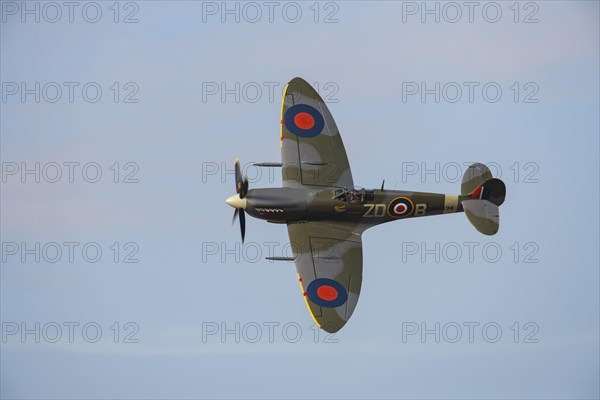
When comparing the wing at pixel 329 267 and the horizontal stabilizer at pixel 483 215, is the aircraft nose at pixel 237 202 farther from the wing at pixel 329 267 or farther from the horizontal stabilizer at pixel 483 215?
the horizontal stabilizer at pixel 483 215

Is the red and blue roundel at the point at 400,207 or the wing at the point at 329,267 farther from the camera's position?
the red and blue roundel at the point at 400,207

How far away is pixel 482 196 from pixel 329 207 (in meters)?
5.77

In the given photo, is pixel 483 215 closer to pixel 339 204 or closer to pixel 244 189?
pixel 339 204

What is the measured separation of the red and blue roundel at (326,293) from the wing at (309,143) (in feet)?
12.9

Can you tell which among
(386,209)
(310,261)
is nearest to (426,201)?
(386,209)

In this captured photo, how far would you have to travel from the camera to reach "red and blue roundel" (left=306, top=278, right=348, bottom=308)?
51.7 metres

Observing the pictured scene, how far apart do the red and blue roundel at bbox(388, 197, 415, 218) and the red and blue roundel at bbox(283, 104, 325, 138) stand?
13.7 ft

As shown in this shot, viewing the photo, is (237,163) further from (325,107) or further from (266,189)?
(325,107)

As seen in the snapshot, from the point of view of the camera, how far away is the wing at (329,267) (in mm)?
51562

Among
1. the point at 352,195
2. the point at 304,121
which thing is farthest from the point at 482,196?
the point at 304,121

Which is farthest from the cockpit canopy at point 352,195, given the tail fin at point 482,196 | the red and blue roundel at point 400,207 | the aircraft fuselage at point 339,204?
the tail fin at point 482,196

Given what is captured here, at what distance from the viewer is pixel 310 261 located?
52438 mm

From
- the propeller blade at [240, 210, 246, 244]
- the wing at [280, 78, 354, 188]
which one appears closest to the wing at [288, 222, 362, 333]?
the propeller blade at [240, 210, 246, 244]

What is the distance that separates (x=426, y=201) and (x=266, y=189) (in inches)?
236
